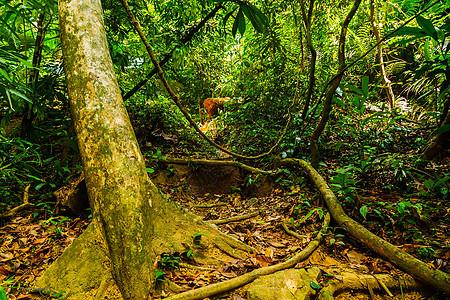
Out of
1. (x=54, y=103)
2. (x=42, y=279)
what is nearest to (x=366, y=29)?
(x=54, y=103)

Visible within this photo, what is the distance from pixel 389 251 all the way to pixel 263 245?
3.41 feet

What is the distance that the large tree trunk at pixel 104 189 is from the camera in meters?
1.32

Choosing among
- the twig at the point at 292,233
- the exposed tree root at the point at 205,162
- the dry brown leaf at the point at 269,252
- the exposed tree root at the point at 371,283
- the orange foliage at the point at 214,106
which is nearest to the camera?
the exposed tree root at the point at 371,283

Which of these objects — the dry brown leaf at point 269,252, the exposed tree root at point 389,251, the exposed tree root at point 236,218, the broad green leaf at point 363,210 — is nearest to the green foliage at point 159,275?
the dry brown leaf at point 269,252

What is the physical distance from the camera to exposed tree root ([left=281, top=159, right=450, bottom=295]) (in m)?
1.46

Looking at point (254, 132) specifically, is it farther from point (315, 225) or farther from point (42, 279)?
point (42, 279)

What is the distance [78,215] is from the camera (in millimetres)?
2525

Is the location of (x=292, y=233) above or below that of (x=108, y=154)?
below

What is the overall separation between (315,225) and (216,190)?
2501 millimetres

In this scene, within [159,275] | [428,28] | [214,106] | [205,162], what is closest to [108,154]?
[159,275]

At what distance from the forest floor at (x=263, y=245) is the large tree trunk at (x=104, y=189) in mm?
237

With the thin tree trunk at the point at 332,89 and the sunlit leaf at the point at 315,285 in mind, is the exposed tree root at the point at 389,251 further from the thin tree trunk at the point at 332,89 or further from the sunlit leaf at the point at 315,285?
the thin tree trunk at the point at 332,89

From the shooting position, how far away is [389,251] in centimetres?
174

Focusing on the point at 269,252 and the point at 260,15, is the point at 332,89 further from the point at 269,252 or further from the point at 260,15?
the point at 269,252
